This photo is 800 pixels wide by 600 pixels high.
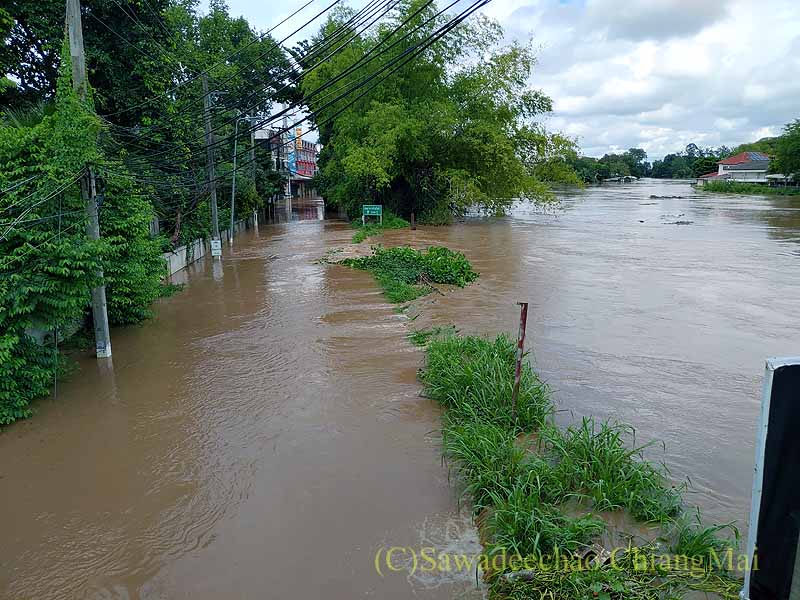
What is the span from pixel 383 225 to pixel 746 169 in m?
79.3

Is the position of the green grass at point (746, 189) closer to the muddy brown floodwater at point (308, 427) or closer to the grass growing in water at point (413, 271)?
the muddy brown floodwater at point (308, 427)

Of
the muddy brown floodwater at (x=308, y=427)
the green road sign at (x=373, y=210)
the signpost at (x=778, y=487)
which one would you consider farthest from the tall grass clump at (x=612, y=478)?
the green road sign at (x=373, y=210)

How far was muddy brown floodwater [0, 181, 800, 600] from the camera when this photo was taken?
15.4ft

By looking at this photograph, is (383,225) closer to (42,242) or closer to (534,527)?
(42,242)

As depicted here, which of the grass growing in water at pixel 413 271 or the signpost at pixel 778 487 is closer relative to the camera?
the signpost at pixel 778 487

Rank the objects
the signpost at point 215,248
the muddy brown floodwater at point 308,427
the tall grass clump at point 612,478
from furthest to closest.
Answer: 1. the signpost at point 215,248
2. the tall grass clump at point 612,478
3. the muddy brown floodwater at point 308,427

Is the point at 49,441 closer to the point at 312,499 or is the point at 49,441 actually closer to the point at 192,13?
the point at 312,499

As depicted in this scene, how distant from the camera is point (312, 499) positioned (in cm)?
551

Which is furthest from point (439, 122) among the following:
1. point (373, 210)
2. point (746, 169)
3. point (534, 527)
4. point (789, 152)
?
point (746, 169)

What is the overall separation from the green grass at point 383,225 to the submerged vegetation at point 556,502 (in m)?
20.7

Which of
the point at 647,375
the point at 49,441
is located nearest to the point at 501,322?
the point at 647,375

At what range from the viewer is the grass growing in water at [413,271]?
1440 centimetres

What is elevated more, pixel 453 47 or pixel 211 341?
pixel 453 47

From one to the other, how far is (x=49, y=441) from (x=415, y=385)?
4566mm
